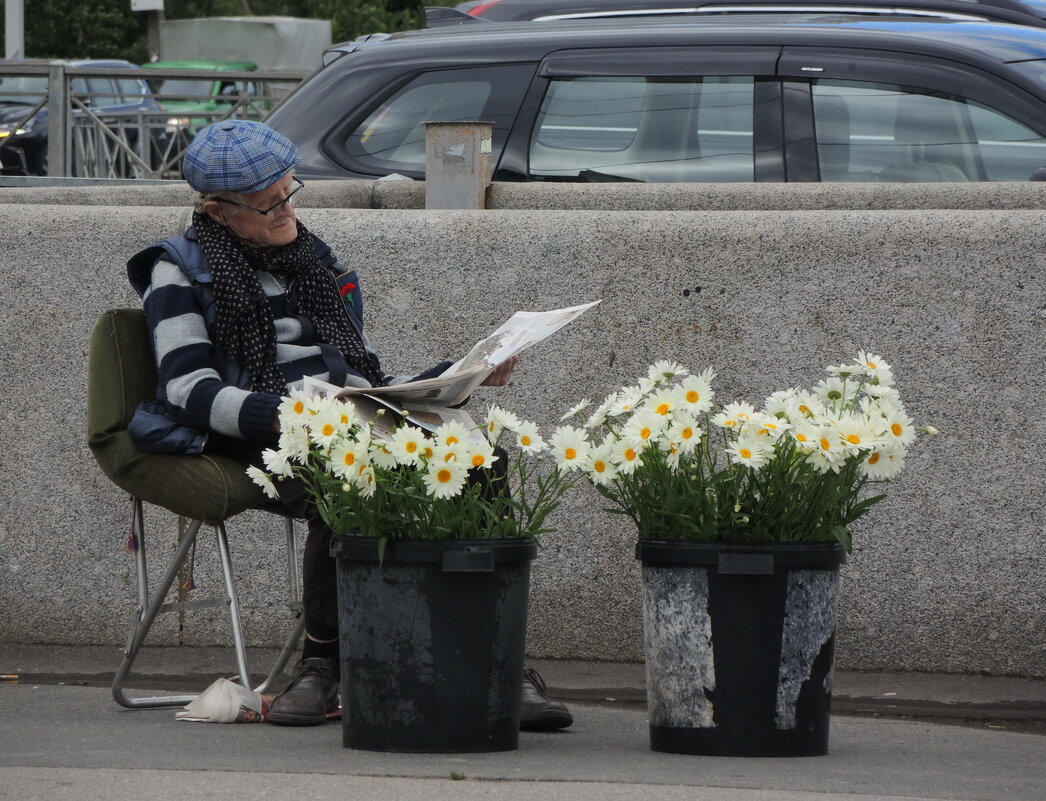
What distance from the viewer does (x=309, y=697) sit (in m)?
3.99

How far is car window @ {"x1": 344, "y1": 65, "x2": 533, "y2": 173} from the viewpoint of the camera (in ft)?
20.4

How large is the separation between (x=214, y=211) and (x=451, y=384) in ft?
2.86

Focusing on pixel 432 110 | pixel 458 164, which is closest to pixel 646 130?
pixel 432 110

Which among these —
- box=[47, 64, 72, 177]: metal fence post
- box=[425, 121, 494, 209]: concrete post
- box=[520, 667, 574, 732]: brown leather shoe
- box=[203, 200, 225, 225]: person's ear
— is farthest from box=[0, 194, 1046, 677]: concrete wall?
box=[47, 64, 72, 177]: metal fence post

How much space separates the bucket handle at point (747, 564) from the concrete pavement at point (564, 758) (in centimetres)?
41

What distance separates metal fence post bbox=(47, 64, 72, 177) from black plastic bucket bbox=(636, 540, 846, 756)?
991 centimetres

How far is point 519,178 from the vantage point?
20.2 ft

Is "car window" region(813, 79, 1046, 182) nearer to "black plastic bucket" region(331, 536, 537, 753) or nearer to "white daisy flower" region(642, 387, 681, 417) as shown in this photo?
"white daisy flower" region(642, 387, 681, 417)

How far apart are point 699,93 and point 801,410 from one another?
9.50ft

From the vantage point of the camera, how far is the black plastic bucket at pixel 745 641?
3514mm

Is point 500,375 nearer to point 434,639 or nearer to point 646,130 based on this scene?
point 434,639

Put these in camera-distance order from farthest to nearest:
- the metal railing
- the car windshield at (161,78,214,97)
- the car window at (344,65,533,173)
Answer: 1. the car windshield at (161,78,214,97)
2. the metal railing
3. the car window at (344,65,533,173)

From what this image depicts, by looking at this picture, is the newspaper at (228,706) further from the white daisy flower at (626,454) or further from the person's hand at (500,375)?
the white daisy flower at (626,454)

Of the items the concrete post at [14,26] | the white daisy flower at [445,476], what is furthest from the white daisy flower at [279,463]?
the concrete post at [14,26]
